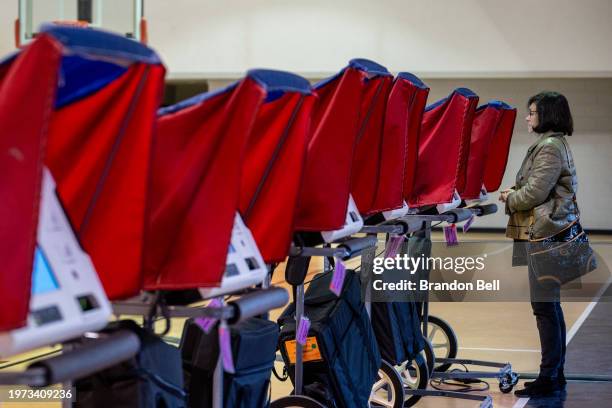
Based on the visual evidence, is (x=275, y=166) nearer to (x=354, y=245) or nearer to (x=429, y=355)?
(x=354, y=245)

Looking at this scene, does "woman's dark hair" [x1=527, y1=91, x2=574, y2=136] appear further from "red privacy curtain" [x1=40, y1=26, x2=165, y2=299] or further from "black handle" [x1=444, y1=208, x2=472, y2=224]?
"red privacy curtain" [x1=40, y1=26, x2=165, y2=299]

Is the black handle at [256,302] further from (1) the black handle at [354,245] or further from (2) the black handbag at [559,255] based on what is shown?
(2) the black handbag at [559,255]

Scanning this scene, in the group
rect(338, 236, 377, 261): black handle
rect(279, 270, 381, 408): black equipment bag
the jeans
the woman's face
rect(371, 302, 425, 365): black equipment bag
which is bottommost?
the jeans

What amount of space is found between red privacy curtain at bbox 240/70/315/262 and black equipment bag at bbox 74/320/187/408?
0.49 m

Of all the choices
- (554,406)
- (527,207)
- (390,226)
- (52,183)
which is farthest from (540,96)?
(52,183)

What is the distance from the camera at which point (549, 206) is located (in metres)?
5.15

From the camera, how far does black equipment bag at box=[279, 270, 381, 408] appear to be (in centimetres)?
350

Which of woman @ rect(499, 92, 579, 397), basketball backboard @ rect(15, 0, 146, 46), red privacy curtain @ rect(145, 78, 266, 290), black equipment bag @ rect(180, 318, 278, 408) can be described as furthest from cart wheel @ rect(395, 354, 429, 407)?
basketball backboard @ rect(15, 0, 146, 46)

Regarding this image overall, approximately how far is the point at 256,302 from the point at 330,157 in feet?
2.52

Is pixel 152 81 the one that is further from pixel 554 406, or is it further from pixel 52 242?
pixel 554 406

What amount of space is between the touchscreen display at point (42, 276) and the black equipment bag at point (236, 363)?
0.99m

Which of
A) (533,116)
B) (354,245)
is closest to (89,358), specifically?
(354,245)

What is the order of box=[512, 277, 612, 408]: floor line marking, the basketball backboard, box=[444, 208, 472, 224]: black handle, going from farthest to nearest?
the basketball backboard < box=[512, 277, 612, 408]: floor line marking < box=[444, 208, 472, 224]: black handle

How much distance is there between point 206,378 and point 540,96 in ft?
9.97
